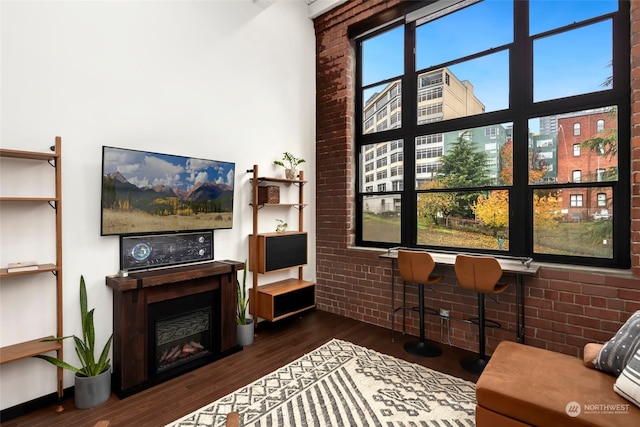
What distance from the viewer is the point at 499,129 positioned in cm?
350

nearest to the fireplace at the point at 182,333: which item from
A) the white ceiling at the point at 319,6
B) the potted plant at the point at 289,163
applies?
the potted plant at the point at 289,163

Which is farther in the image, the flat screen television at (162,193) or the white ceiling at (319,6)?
the white ceiling at (319,6)

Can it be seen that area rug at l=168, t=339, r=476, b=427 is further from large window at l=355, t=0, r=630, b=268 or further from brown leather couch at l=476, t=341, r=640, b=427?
large window at l=355, t=0, r=630, b=268

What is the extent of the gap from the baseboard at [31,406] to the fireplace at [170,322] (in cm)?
38

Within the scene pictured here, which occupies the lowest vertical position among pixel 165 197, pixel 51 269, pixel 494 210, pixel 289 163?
pixel 51 269

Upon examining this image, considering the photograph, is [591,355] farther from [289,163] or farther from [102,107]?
[102,107]

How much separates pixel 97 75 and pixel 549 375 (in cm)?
414

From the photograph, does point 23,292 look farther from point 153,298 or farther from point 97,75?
point 97,75

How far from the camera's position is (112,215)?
2.77 meters

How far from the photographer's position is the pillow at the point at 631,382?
1.64 m

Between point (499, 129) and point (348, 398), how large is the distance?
3.17m

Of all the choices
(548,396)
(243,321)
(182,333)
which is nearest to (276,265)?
(243,321)

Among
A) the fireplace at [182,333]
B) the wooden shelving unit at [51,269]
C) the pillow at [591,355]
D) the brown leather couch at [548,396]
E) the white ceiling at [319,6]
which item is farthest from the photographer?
the white ceiling at [319,6]

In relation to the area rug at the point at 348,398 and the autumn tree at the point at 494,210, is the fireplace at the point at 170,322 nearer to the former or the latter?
the area rug at the point at 348,398
